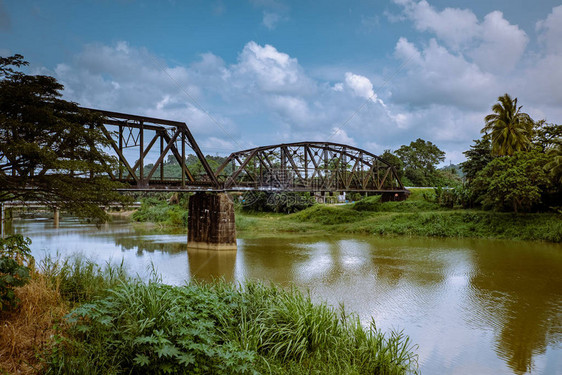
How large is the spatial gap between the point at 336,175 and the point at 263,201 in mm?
16533

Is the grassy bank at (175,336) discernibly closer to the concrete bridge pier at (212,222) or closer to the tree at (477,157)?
the concrete bridge pier at (212,222)

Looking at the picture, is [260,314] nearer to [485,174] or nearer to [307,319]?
[307,319]

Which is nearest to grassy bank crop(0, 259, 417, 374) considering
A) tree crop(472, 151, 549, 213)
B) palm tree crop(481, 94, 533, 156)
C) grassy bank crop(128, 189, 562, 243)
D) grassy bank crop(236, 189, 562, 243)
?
tree crop(472, 151, 549, 213)

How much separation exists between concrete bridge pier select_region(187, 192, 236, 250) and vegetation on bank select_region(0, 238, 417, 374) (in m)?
18.1

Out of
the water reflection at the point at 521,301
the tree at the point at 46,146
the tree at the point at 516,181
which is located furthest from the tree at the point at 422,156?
the tree at the point at 46,146

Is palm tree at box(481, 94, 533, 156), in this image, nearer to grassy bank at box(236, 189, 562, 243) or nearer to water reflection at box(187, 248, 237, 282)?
grassy bank at box(236, 189, 562, 243)

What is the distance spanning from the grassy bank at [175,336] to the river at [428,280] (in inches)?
93.8

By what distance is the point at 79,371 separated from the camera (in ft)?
16.3

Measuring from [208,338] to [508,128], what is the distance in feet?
128

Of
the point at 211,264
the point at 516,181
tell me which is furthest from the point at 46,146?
the point at 516,181

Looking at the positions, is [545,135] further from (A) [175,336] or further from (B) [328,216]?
(A) [175,336]

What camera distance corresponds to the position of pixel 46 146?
8.84 m

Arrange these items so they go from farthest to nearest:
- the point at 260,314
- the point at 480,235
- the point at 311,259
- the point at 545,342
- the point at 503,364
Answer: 1. the point at 480,235
2. the point at 311,259
3. the point at 545,342
4. the point at 503,364
5. the point at 260,314

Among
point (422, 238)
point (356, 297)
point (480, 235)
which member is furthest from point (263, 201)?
point (356, 297)
